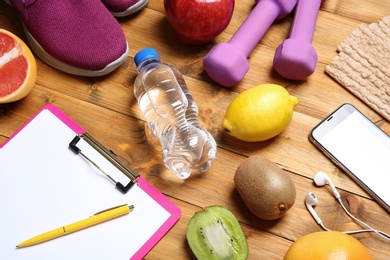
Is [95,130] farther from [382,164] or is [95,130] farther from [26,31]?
[382,164]

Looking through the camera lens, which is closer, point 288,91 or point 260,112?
point 260,112

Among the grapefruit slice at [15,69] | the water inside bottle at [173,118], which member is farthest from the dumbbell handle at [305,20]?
the grapefruit slice at [15,69]

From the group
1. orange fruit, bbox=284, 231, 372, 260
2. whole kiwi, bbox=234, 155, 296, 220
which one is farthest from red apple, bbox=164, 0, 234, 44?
orange fruit, bbox=284, 231, 372, 260

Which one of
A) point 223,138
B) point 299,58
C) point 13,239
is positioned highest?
point 299,58

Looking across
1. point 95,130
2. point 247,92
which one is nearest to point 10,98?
point 95,130

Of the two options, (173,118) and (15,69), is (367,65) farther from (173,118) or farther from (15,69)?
(15,69)

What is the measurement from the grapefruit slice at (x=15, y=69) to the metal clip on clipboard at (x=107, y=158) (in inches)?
4.8

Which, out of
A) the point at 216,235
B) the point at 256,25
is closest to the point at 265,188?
the point at 216,235

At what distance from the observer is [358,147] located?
877 mm

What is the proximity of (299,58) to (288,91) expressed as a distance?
0.08m

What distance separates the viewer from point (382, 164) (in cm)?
87

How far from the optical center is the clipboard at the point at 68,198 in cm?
81

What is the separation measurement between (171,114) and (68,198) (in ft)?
0.73

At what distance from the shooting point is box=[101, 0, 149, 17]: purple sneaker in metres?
0.95
